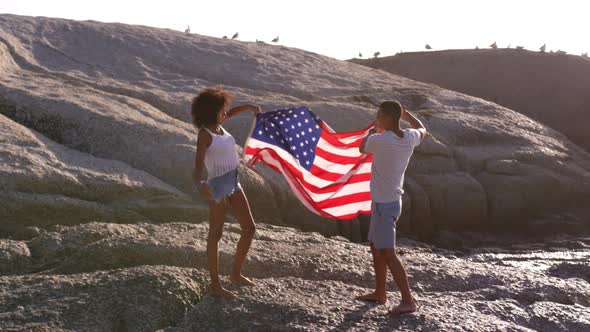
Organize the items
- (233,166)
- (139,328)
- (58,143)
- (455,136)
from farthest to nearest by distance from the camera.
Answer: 1. (455,136)
2. (58,143)
3. (233,166)
4. (139,328)

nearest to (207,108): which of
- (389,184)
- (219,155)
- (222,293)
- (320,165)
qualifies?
(219,155)

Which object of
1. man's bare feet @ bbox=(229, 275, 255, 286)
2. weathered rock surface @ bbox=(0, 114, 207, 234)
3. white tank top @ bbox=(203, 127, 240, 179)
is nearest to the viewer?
white tank top @ bbox=(203, 127, 240, 179)

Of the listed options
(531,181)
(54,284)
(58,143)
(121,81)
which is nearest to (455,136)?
(531,181)

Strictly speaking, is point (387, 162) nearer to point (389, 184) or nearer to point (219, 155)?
point (389, 184)

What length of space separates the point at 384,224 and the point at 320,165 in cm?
173

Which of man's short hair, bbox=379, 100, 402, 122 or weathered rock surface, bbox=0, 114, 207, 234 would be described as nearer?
man's short hair, bbox=379, 100, 402, 122

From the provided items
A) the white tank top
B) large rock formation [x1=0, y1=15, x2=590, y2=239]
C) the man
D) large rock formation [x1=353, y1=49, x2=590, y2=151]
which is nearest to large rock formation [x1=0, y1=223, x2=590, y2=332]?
the man

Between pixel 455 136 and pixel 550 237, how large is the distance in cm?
236

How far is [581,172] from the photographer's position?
15.2m

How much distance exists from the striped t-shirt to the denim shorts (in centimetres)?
101

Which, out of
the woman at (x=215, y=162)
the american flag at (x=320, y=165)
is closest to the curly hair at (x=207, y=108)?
the woman at (x=215, y=162)

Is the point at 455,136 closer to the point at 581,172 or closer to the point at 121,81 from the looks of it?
the point at 581,172

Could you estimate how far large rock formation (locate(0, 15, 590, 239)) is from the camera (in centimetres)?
918

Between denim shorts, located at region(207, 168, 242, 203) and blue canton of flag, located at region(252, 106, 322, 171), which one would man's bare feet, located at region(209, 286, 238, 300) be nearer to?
denim shorts, located at region(207, 168, 242, 203)
